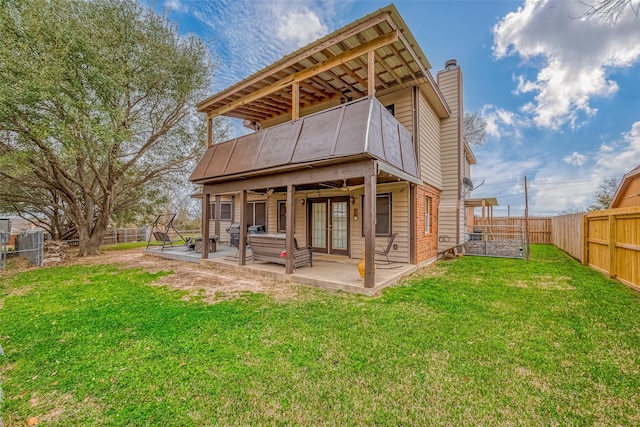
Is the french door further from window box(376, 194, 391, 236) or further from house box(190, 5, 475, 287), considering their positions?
window box(376, 194, 391, 236)

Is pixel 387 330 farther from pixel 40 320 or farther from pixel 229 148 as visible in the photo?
pixel 229 148

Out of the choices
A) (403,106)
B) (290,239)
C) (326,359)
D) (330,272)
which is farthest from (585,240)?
(326,359)

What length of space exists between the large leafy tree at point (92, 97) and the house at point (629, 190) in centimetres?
1687

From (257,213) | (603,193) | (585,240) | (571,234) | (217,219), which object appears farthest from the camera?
(603,193)

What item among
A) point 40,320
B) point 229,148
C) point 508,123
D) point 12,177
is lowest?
point 40,320

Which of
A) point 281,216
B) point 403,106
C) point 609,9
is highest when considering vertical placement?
point 403,106

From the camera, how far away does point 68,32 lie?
790cm

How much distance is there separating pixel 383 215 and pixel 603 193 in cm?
2103

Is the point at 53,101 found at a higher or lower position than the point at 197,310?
higher

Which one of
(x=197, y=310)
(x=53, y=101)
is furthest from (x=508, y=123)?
(x=53, y=101)

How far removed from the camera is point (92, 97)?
28.6ft

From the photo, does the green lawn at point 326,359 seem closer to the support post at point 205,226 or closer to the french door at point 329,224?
the support post at point 205,226

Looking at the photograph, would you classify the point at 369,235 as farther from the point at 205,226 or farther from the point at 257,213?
the point at 257,213

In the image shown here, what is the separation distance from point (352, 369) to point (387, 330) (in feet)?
3.45
